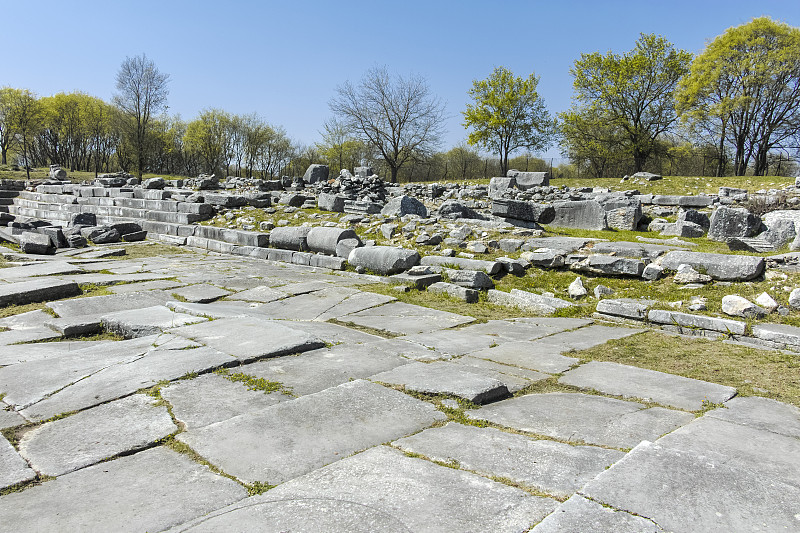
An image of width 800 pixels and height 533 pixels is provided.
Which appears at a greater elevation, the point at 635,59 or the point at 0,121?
the point at 635,59

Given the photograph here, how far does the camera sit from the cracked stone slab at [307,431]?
2.36 meters

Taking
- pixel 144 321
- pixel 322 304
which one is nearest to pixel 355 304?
pixel 322 304

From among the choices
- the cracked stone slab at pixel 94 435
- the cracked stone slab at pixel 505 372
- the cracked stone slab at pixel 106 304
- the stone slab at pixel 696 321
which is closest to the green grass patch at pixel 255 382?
the cracked stone slab at pixel 94 435

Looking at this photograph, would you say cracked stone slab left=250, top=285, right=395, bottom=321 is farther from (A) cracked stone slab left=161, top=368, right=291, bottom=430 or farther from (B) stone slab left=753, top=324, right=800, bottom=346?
(B) stone slab left=753, top=324, right=800, bottom=346

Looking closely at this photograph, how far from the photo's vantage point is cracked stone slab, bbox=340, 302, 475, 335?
538 cm

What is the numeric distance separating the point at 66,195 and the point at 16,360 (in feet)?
66.6

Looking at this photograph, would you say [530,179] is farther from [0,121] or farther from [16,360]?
[0,121]

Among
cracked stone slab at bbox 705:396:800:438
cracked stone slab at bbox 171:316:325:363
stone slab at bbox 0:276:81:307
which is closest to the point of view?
cracked stone slab at bbox 705:396:800:438

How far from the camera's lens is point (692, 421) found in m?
2.88

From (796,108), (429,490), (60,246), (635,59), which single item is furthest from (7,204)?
(796,108)

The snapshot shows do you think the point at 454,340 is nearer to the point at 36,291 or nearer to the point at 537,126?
the point at 36,291

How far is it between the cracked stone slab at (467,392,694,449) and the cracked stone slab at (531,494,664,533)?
0.83m

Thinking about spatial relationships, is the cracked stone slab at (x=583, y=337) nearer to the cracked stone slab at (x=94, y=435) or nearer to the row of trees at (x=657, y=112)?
the cracked stone slab at (x=94, y=435)

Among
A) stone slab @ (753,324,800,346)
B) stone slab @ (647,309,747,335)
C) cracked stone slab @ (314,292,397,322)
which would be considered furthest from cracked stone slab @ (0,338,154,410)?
stone slab @ (753,324,800,346)
